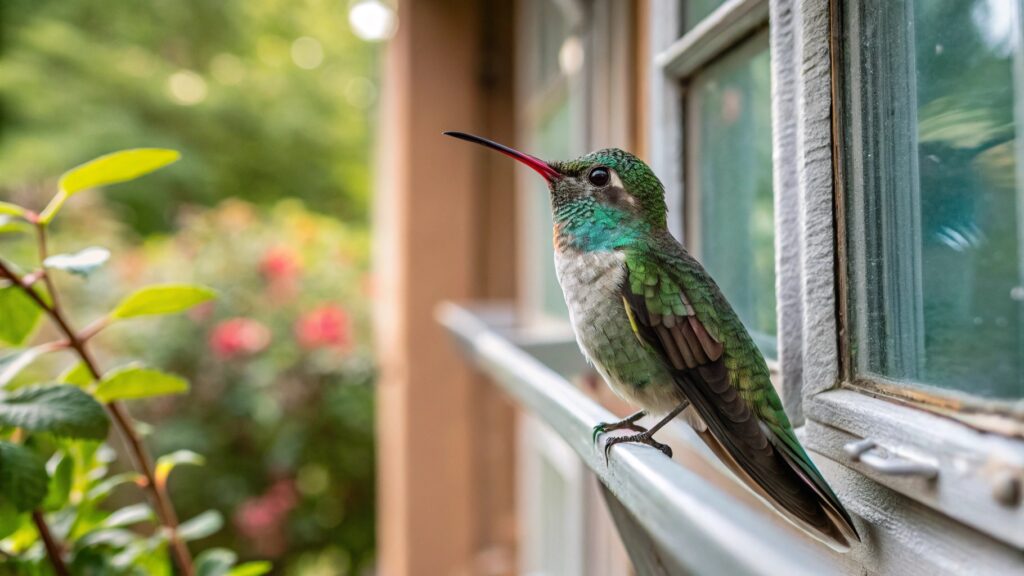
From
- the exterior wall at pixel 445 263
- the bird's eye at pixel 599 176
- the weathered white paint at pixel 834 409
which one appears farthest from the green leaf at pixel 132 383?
the exterior wall at pixel 445 263

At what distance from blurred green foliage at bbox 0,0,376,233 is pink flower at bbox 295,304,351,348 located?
4147 mm

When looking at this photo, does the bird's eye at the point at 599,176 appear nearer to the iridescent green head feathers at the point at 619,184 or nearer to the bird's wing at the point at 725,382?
the iridescent green head feathers at the point at 619,184

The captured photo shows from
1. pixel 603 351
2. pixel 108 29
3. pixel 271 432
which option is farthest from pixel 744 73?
pixel 108 29

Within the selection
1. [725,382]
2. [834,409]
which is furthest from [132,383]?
[834,409]

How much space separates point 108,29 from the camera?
8.80 meters

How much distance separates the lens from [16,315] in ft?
3.15

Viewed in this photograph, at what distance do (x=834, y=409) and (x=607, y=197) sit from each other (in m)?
0.40

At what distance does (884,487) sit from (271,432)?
4348mm

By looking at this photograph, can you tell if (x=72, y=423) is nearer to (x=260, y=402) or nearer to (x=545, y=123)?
(x=545, y=123)

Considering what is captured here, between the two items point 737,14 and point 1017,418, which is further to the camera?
point 737,14

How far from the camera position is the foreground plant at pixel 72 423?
0.86 meters

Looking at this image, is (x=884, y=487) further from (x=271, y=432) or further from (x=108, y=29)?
(x=108, y=29)

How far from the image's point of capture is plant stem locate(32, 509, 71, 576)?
0.92 metres

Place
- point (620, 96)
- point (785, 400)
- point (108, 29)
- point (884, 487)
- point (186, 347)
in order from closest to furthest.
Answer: point (884, 487)
point (785, 400)
point (620, 96)
point (186, 347)
point (108, 29)
